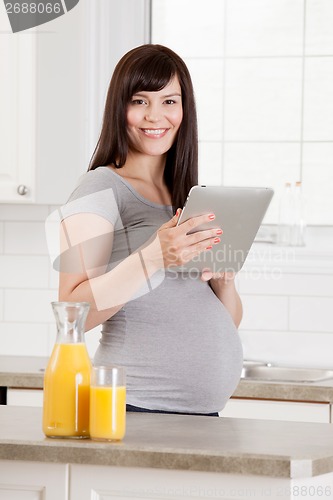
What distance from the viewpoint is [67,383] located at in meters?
1.71

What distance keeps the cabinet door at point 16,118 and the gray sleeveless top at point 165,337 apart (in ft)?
3.67

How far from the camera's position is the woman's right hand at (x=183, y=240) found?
2.05 m

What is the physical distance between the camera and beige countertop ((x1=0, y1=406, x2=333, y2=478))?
1599mm

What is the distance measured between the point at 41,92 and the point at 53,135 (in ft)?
0.51

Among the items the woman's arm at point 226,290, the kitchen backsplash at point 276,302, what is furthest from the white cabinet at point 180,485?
the kitchen backsplash at point 276,302

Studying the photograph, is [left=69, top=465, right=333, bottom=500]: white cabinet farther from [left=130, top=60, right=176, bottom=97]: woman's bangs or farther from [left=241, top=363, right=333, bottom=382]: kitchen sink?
[left=241, top=363, right=333, bottom=382]: kitchen sink

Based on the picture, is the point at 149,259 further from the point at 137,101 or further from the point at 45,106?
the point at 45,106

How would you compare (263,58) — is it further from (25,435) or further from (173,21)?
(25,435)

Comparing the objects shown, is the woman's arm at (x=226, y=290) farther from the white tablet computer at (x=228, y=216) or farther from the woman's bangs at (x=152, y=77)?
the woman's bangs at (x=152, y=77)

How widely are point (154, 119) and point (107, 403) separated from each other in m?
0.85

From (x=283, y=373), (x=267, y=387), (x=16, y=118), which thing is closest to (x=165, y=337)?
(x=267, y=387)

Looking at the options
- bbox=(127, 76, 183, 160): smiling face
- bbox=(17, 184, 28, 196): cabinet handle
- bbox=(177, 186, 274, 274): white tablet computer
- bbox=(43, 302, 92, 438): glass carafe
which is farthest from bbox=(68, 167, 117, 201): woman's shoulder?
bbox=(17, 184, 28, 196): cabinet handle

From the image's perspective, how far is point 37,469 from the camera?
1.70 meters

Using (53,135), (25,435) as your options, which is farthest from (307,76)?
(25,435)
